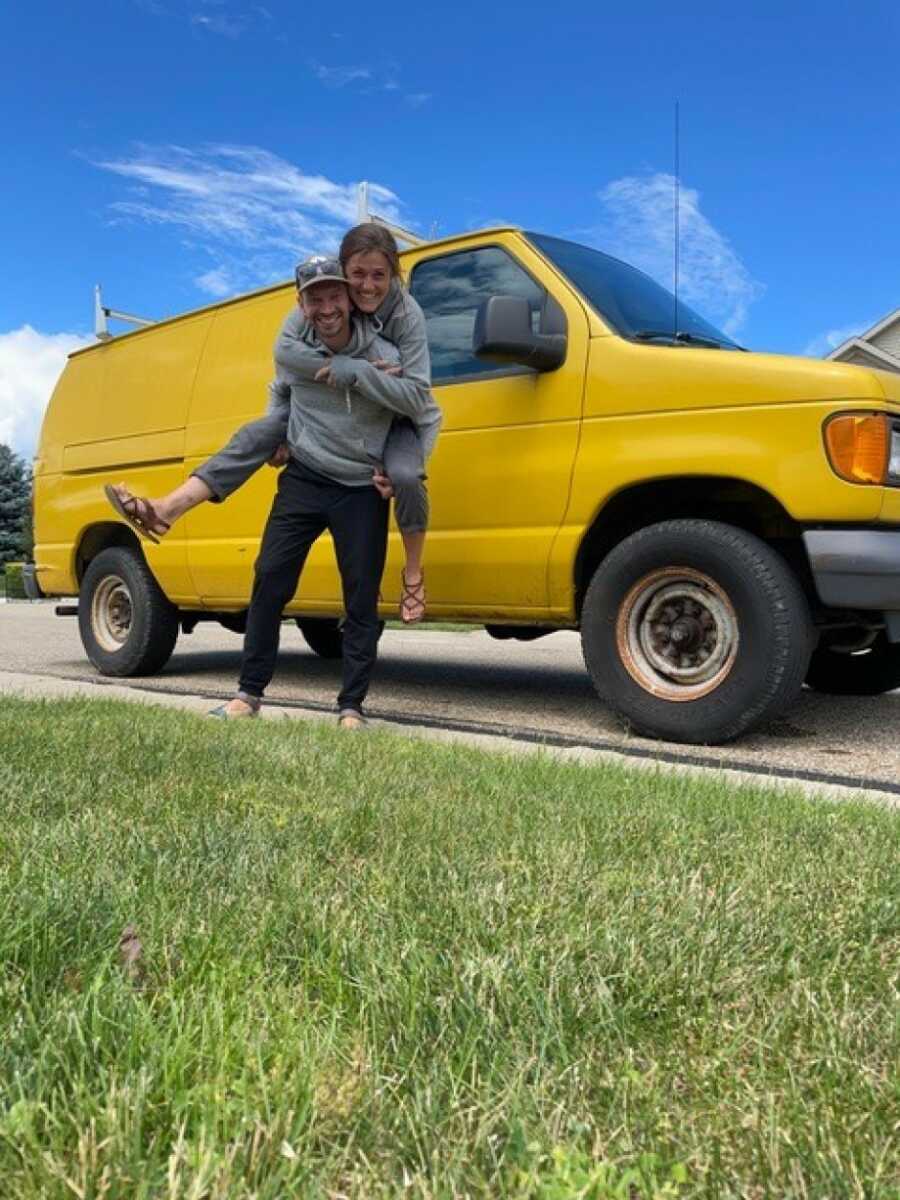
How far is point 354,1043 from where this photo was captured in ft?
3.89

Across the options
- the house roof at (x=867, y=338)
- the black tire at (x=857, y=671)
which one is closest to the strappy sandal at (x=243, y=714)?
the black tire at (x=857, y=671)

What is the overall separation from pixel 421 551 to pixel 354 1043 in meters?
3.36

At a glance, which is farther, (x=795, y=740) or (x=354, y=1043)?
(x=795, y=740)

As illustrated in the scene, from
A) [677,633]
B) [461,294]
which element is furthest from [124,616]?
[677,633]

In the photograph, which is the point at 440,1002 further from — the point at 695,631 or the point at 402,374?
the point at 402,374

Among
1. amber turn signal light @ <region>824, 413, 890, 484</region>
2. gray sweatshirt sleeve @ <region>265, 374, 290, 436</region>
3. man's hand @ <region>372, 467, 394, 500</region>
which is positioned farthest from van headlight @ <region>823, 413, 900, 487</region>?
gray sweatshirt sleeve @ <region>265, 374, 290, 436</region>

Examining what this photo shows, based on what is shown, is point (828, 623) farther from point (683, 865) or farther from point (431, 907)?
point (431, 907)

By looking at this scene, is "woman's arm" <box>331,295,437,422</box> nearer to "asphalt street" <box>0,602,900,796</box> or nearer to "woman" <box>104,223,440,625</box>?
"woman" <box>104,223,440,625</box>

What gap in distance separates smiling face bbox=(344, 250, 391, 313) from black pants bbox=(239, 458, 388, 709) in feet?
2.49

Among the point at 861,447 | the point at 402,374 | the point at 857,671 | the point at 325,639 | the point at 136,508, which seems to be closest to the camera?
the point at 861,447

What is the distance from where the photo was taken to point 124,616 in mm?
6504

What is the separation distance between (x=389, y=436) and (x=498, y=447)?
0.53m

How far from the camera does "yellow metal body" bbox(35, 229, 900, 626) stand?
3.76m

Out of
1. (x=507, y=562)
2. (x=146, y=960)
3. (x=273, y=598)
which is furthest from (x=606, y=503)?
(x=146, y=960)
